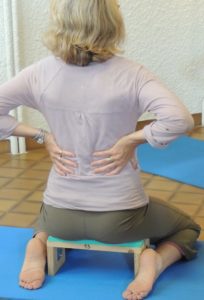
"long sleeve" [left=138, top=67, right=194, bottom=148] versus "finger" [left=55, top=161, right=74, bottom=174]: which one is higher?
"long sleeve" [left=138, top=67, right=194, bottom=148]

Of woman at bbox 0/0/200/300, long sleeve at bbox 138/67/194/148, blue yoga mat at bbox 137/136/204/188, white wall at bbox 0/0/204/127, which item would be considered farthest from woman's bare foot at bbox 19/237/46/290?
white wall at bbox 0/0/204/127

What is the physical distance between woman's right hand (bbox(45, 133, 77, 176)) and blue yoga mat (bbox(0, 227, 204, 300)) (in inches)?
12.1

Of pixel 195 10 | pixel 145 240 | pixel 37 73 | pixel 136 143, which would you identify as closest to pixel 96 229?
pixel 145 240

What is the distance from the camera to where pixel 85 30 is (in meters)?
1.61

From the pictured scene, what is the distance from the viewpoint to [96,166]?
1.69 meters

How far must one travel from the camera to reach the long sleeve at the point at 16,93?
5.64 feet

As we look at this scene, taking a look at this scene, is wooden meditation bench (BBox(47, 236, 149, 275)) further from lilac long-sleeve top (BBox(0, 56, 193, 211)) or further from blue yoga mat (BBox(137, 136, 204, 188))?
blue yoga mat (BBox(137, 136, 204, 188))

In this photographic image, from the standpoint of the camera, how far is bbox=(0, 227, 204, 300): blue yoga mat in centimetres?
165

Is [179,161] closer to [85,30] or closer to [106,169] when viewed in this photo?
[106,169]

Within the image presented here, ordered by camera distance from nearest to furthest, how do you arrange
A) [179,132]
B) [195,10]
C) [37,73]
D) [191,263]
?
1. [179,132]
2. [37,73]
3. [191,263]
4. [195,10]

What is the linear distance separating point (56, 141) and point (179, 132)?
0.36m

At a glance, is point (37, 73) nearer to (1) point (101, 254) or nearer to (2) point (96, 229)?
(2) point (96, 229)

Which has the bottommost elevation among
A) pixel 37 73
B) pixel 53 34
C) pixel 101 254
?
pixel 101 254

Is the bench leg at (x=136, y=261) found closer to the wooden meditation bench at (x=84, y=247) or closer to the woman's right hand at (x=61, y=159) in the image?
the wooden meditation bench at (x=84, y=247)
